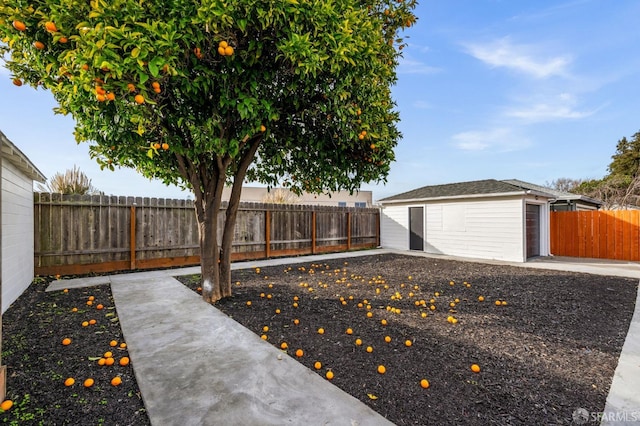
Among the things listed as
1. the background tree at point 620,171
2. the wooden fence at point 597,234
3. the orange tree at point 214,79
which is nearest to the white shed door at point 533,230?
the wooden fence at point 597,234

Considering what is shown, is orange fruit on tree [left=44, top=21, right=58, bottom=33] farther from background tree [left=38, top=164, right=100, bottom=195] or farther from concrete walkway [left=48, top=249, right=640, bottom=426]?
background tree [left=38, top=164, right=100, bottom=195]

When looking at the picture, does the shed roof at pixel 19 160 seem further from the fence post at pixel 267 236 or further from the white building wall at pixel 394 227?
the white building wall at pixel 394 227

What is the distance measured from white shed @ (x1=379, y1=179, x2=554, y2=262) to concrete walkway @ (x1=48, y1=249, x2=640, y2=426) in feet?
20.1

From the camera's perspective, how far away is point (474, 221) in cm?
1048

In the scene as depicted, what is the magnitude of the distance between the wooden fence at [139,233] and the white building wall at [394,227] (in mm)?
3830

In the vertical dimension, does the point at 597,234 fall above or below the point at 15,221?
below

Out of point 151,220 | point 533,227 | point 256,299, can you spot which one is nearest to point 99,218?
point 151,220

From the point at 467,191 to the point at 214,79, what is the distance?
10.3m

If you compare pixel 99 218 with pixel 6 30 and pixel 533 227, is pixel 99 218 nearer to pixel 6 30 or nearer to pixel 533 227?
pixel 6 30

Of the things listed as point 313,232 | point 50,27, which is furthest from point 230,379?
point 313,232

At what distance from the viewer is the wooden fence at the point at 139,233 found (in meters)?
6.43

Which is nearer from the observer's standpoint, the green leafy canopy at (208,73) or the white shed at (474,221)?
the green leafy canopy at (208,73)

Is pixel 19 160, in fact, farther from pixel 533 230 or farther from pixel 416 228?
pixel 533 230

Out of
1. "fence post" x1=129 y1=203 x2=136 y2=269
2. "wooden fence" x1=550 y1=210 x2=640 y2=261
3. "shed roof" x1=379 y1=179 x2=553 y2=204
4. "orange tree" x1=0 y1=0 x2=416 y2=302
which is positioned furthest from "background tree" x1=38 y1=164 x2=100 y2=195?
"wooden fence" x1=550 y1=210 x2=640 y2=261
